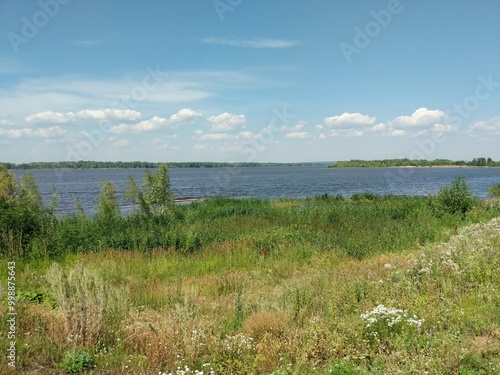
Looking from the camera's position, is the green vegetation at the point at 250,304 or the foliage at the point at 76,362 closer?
the foliage at the point at 76,362

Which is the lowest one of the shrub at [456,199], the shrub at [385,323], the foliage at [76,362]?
the foliage at [76,362]

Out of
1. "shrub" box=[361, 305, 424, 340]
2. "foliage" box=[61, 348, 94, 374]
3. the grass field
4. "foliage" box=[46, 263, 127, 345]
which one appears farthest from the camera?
"foliage" box=[46, 263, 127, 345]

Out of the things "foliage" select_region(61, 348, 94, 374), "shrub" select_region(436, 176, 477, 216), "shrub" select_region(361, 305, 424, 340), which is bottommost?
"foliage" select_region(61, 348, 94, 374)

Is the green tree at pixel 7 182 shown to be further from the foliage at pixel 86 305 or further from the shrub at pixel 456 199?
the shrub at pixel 456 199

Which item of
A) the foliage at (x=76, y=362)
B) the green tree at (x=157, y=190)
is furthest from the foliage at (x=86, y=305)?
the green tree at (x=157, y=190)

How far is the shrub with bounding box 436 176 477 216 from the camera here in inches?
883

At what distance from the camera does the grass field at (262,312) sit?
5.25 metres

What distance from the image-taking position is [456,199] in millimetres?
22562

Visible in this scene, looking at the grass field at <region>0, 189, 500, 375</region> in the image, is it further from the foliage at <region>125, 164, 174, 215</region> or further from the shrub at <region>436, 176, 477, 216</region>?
the foliage at <region>125, 164, 174, 215</region>

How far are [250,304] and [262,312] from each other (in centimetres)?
104

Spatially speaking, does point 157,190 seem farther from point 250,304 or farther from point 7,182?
point 250,304

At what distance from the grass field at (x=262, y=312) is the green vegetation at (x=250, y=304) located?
3 cm

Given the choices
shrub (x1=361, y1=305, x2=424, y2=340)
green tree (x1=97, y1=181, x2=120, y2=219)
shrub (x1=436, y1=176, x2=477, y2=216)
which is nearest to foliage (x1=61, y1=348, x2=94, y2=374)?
shrub (x1=361, y1=305, x2=424, y2=340)

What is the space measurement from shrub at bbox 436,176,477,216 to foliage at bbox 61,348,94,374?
869 inches
